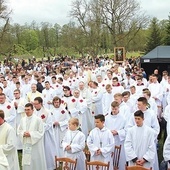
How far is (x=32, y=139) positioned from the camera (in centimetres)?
792

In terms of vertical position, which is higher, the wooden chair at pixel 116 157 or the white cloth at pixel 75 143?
the white cloth at pixel 75 143

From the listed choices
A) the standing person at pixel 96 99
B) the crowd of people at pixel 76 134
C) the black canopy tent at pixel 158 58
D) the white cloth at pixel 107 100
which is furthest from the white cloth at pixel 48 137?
the black canopy tent at pixel 158 58

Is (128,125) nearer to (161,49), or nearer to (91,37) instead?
(161,49)

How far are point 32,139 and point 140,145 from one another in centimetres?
255

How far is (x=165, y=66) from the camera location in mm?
22766

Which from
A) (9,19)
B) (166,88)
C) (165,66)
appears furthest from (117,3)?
(166,88)

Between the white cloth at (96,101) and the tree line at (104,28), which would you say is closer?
the white cloth at (96,101)

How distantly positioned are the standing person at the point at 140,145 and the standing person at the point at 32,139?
2190 mm

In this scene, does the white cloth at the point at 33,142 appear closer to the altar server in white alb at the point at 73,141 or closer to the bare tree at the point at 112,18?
the altar server in white alb at the point at 73,141

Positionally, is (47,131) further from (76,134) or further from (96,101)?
(96,101)

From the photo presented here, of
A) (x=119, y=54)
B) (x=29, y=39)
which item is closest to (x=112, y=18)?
(x=119, y=54)

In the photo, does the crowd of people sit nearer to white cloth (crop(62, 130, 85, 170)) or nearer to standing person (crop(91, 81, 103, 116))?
white cloth (crop(62, 130, 85, 170))

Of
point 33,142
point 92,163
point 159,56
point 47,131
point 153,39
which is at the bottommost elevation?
point 92,163

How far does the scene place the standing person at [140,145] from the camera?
6922mm
